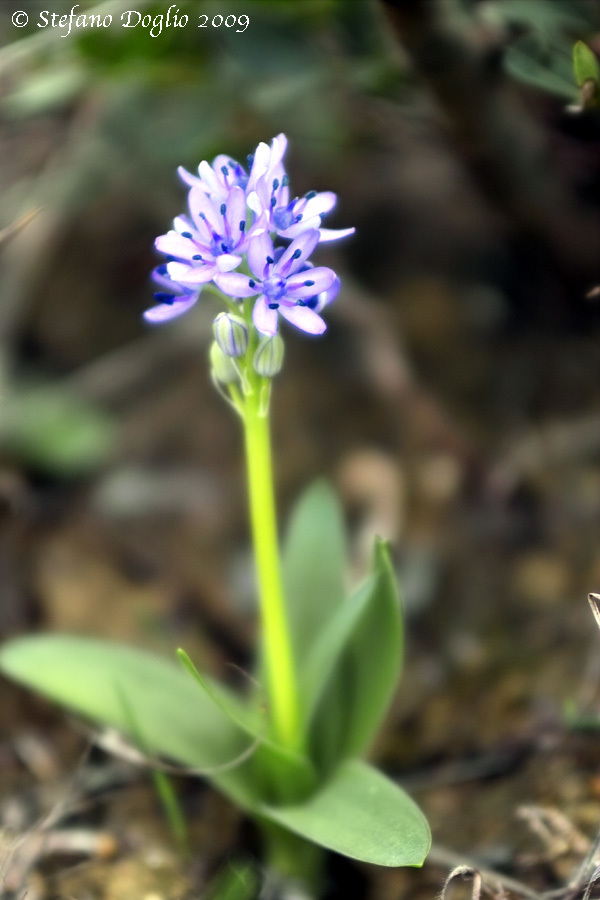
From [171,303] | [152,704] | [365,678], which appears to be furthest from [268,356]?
[152,704]

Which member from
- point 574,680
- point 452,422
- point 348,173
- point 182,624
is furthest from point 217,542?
point 348,173

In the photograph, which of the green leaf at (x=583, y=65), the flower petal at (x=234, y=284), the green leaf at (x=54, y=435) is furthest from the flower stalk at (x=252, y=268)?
the green leaf at (x=54, y=435)

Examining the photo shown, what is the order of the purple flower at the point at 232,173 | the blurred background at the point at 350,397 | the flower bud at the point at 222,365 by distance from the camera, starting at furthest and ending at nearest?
1. the blurred background at the point at 350,397
2. the flower bud at the point at 222,365
3. the purple flower at the point at 232,173

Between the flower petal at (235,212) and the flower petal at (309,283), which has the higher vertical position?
the flower petal at (235,212)

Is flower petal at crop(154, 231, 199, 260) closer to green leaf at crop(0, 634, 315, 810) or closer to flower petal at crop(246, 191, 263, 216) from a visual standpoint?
flower petal at crop(246, 191, 263, 216)

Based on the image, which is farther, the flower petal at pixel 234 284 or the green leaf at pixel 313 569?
the green leaf at pixel 313 569

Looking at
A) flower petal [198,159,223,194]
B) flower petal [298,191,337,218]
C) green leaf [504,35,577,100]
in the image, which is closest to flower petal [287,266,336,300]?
flower petal [298,191,337,218]

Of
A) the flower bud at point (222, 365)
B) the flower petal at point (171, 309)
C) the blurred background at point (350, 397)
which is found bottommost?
the blurred background at point (350, 397)

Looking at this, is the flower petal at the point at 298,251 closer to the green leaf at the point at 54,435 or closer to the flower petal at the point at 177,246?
the flower petal at the point at 177,246

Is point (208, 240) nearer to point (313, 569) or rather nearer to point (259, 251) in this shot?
point (259, 251)
